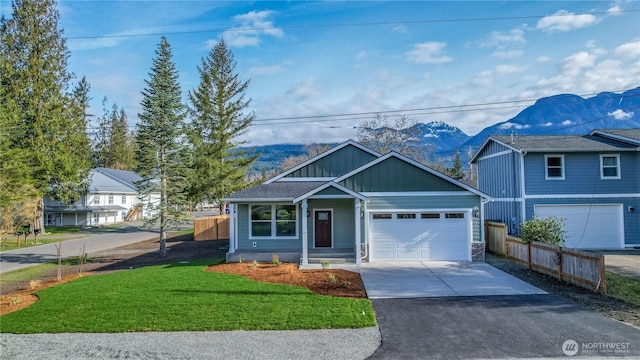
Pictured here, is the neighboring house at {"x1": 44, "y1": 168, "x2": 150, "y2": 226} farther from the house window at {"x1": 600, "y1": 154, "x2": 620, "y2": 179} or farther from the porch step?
the house window at {"x1": 600, "y1": 154, "x2": 620, "y2": 179}

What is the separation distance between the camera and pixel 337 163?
18547 millimetres

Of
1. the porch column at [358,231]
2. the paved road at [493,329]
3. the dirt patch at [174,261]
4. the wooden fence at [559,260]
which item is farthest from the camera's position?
the porch column at [358,231]

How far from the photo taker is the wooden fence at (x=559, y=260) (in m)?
10.4

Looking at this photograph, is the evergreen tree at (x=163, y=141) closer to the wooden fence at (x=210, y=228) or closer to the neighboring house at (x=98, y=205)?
the wooden fence at (x=210, y=228)

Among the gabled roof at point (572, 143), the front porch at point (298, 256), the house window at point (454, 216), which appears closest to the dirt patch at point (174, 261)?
the front porch at point (298, 256)

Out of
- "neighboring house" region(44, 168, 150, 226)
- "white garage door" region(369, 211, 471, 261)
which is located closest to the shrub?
"white garage door" region(369, 211, 471, 261)

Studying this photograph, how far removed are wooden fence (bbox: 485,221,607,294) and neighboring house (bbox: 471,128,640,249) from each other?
12.2ft

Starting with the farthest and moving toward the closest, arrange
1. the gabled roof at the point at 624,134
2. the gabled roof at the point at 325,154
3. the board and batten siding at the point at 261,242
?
the gabled roof at the point at 624,134, the gabled roof at the point at 325,154, the board and batten siding at the point at 261,242

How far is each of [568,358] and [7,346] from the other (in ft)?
→ 34.4

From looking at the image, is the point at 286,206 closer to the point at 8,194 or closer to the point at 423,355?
the point at 423,355

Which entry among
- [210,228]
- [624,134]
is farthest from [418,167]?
[210,228]

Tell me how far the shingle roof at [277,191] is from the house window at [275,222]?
24.1 inches

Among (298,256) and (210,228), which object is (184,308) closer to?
(298,256)

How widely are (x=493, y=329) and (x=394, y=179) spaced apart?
345 inches
